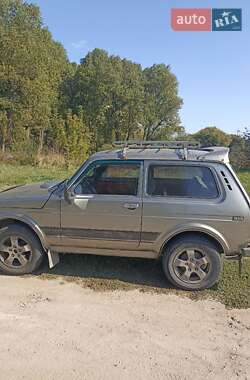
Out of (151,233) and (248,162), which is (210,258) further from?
(248,162)

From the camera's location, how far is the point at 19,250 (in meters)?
4.39

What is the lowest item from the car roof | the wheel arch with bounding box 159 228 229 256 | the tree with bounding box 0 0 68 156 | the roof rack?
the wheel arch with bounding box 159 228 229 256

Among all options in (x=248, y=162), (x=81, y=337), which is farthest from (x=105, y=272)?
(x=248, y=162)

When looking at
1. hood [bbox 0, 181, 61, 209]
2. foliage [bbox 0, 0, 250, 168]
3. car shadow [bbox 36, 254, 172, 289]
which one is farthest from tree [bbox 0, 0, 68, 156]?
car shadow [bbox 36, 254, 172, 289]

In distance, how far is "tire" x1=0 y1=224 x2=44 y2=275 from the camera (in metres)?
Result: 4.36

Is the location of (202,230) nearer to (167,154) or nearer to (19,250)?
(167,154)

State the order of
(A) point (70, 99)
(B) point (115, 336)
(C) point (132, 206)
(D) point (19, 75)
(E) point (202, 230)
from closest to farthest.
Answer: (B) point (115, 336)
(E) point (202, 230)
(C) point (132, 206)
(D) point (19, 75)
(A) point (70, 99)

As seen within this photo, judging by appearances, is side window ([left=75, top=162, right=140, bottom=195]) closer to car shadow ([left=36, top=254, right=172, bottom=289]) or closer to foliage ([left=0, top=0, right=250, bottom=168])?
car shadow ([left=36, top=254, right=172, bottom=289])

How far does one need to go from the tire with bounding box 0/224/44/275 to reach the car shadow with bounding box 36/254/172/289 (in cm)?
22

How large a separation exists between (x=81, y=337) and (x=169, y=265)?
1.46 meters

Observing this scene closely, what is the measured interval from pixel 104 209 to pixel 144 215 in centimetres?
51

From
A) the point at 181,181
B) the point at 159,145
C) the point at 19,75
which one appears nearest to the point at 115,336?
the point at 181,181

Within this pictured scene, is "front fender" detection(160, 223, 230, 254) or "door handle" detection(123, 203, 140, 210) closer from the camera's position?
"front fender" detection(160, 223, 230, 254)

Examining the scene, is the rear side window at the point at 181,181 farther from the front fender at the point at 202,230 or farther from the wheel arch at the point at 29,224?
the wheel arch at the point at 29,224
